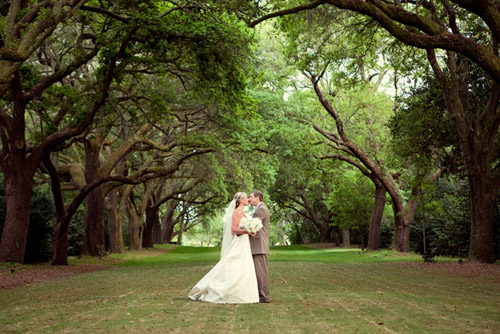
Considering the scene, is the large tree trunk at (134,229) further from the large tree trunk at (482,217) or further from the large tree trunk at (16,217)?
the large tree trunk at (482,217)

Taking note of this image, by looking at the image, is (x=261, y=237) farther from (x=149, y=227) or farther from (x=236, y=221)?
(x=149, y=227)

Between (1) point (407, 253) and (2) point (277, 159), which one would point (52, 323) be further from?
(1) point (407, 253)

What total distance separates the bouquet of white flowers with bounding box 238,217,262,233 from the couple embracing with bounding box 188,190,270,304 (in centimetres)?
9

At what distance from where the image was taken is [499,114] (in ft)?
61.6

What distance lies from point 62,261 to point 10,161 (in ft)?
16.0

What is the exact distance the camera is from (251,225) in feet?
32.4

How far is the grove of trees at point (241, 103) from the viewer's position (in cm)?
1453

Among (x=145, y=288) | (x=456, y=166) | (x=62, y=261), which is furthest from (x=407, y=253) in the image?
(x=145, y=288)

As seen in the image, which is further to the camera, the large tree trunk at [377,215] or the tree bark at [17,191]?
the large tree trunk at [377,215]

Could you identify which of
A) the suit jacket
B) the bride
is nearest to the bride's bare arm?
the bride

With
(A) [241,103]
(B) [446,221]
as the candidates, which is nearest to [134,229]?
(B) [446,221]

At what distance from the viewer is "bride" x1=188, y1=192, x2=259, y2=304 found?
959 cm

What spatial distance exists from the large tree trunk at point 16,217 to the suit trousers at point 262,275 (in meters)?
11.7

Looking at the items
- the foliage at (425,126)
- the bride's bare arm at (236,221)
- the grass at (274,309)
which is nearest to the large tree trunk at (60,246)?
the grass at (274,309)
